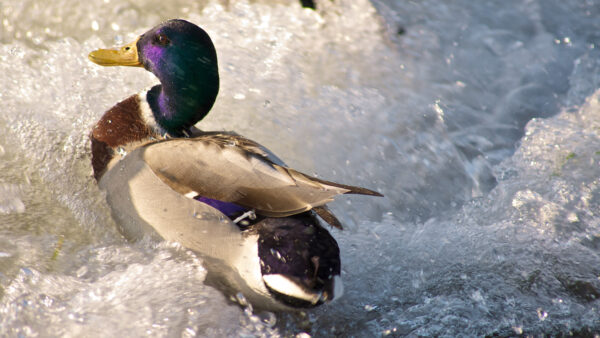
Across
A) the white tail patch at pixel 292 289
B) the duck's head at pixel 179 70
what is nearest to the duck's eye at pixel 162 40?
the duck's head at pixel 179 70

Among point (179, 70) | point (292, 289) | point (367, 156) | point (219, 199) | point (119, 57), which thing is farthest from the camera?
point (367, 156)

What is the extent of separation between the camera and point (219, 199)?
2408mm

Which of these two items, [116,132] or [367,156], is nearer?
[116,132]

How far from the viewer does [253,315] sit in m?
2.52

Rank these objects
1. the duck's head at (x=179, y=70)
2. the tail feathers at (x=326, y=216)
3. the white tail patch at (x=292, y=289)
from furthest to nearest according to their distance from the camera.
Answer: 1. the duck's head at (x=179, y=70)
2. the tail feathers at (x=326, y=216)
3. the white tail patch at (x=292, y=289)

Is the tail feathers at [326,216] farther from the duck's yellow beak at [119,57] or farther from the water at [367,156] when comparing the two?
the duck's yellow beak at [119,57]

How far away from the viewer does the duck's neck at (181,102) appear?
111 inches

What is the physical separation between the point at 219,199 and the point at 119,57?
3.56ft

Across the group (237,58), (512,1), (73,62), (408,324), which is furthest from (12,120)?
(512,1)

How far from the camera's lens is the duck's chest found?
2.86 metres

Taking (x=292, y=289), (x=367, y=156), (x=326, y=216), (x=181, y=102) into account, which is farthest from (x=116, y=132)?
(x=367, y=156)

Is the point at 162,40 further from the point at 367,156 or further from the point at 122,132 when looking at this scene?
the point at 367,156

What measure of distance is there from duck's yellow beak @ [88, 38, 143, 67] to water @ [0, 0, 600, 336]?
512 millimetres

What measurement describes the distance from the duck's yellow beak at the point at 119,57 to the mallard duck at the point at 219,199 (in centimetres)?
16
